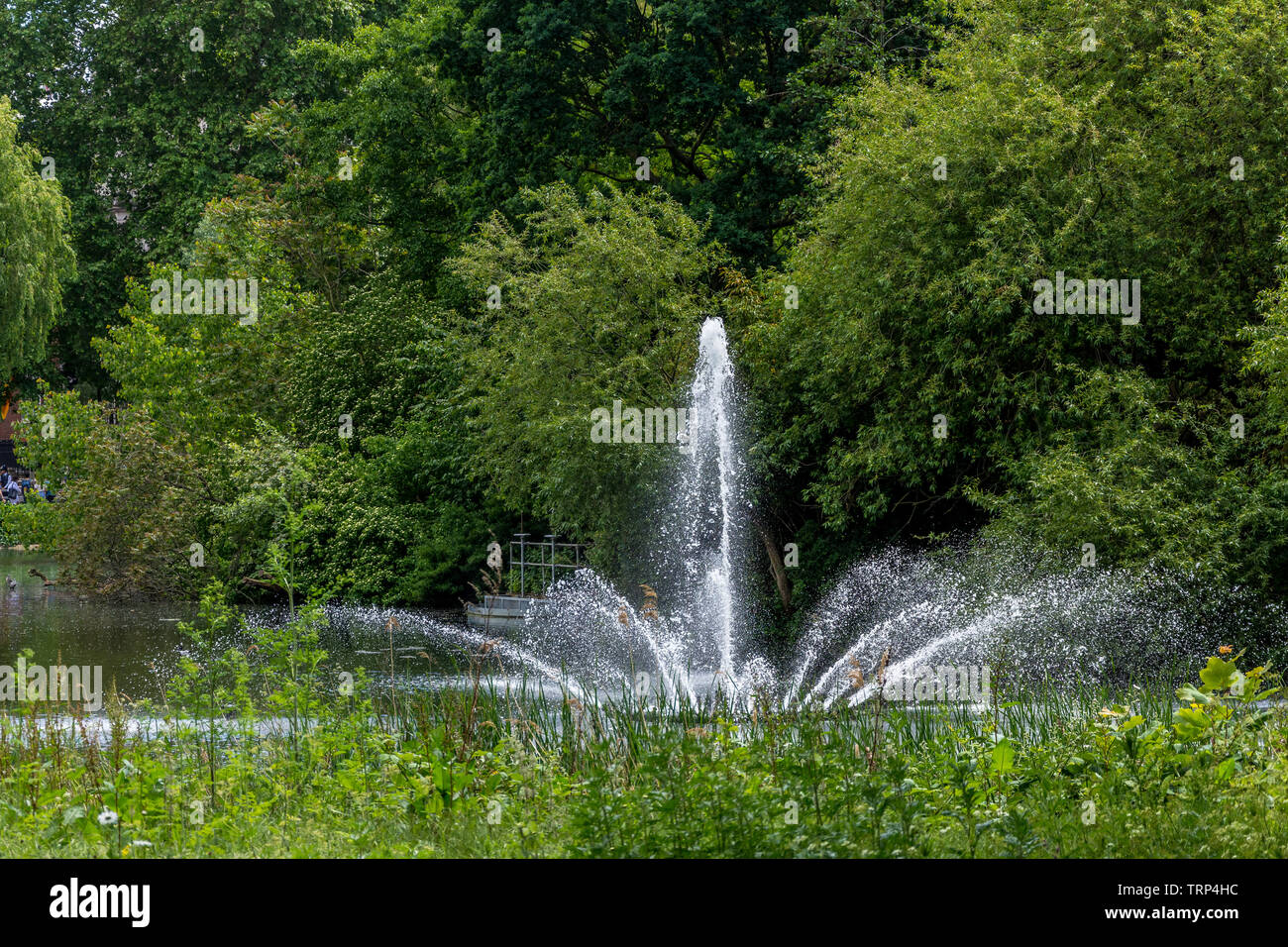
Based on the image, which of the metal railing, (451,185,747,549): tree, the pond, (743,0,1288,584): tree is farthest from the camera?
the metal railing

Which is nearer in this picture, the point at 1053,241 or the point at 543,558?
the point at 1053,241

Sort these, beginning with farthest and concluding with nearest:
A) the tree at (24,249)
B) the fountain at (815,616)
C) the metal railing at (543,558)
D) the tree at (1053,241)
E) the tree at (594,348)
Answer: the tree at (24,249)
the metal railing at (543,558)
the tree at (594,348)
the tree at (1053,241)
the fountain at (815,616)

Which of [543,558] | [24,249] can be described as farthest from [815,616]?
[24,249]

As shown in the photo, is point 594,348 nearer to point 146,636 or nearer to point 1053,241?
point 1053,241

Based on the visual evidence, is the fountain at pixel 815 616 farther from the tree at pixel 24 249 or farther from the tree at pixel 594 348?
the tree at pixel 24 249

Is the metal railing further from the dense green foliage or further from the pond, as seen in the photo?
the pond

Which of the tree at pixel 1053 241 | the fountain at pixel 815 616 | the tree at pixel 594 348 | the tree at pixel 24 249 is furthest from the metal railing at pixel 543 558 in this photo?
the tree at pixel 24 249

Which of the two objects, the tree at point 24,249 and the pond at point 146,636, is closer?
the pond at point 146,636

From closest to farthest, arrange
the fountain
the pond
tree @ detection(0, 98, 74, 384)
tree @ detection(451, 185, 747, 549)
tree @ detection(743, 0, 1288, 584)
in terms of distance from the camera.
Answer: the fountain, tree @ detection(743, 0, 1288, 584), the pond, tree @ detection(451, 185, 747, 549), tree @ detection(0, 98, 74, 384)

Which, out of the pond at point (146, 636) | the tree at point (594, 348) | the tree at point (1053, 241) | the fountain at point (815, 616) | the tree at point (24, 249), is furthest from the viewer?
the tree at point (24, 249)

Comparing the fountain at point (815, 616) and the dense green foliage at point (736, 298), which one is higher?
the dense green foliage at point (736, 298)

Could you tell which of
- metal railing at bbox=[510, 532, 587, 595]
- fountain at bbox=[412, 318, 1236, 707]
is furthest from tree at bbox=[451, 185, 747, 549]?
metal railing at bbox=[510, 532, 587, 595]
